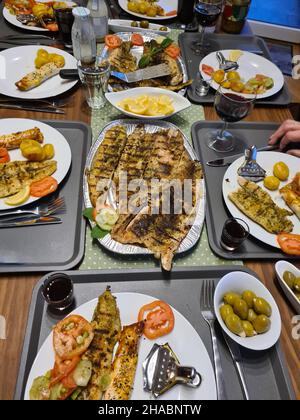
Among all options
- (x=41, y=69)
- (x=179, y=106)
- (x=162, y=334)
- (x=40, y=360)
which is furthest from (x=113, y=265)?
(x=41, y=69)

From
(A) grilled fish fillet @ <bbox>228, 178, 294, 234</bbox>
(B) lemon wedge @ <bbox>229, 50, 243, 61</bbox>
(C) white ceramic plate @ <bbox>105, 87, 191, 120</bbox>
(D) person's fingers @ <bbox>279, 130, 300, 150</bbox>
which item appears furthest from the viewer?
(B) lemon wedge @ <bbox>229, 50, 243, 61</bbox>

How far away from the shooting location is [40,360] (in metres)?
1.31

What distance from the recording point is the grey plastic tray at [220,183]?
1777 millimetres

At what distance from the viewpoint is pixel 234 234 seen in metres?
1.73

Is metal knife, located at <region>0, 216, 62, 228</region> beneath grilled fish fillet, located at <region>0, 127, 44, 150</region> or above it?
beneath

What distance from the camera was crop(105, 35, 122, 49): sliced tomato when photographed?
9.39ft

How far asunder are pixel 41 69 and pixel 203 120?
1391mm

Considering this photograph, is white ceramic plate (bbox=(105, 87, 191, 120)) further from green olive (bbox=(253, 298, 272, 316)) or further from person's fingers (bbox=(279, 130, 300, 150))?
green olive (bbox=(253, 298, 272, 316))

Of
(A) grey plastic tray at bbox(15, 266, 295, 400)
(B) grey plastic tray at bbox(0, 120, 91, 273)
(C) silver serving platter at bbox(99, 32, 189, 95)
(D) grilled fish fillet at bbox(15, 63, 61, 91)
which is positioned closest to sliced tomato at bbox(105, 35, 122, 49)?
(C) silver serving platter at bbox(99, 32, 189, 95)

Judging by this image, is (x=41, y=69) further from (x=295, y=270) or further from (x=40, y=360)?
(x=295, y=270)

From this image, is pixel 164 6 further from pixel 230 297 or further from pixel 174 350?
pixel 174 350

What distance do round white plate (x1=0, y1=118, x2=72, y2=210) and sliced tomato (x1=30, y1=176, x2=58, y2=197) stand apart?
5 cm

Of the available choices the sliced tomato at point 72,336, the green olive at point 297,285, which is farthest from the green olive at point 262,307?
the sliced tomato at point 72,336

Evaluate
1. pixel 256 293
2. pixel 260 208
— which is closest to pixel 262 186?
pixel 260 208
